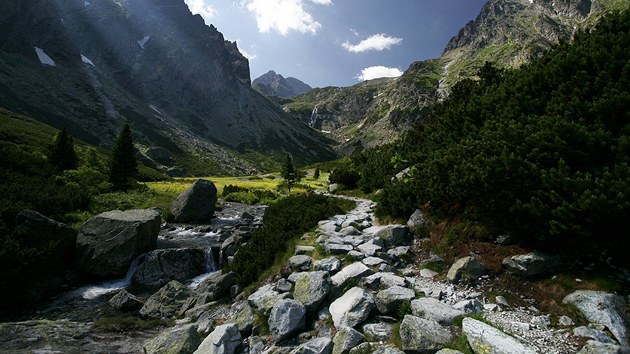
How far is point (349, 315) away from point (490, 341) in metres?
3.09

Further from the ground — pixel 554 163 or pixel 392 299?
pixel 554 163

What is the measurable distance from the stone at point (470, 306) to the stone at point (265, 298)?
16.2ft

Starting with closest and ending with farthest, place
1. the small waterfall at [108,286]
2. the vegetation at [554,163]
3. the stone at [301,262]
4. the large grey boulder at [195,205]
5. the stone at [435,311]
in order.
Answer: the stone at [435,311] < the vegetation at [554,163] < the stone at [301,262] < the small waterfall at [108,286] < the large grey boulder at [195,205]

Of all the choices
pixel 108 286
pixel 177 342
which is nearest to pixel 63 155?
pixel 108 286

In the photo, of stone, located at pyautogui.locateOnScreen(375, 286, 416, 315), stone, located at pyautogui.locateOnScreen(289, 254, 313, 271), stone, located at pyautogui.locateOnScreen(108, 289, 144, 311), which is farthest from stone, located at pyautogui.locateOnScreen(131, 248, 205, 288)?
stone, located at pyautogui.locateOnScreen(375, 286, 416, 315)

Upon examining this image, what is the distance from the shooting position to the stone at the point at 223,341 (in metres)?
8.61

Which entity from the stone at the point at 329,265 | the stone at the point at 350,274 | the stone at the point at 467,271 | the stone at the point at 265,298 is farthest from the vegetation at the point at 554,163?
the stone at the point at 265,298

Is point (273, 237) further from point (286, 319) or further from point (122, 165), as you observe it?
point (122, 165)

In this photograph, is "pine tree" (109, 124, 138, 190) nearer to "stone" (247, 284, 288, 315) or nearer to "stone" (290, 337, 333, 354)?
"stone" (247, 284, 288, 315)

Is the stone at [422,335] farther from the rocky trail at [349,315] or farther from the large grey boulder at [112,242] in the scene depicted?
the large grey boulder at [112,242]

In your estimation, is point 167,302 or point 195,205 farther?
point 195,205

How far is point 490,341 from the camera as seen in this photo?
20.8 feet

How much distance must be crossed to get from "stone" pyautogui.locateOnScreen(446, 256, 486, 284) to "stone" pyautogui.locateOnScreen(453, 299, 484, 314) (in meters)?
1.22

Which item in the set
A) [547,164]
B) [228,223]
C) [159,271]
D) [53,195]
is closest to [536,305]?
[547,164]
